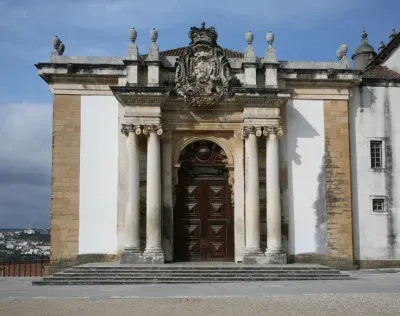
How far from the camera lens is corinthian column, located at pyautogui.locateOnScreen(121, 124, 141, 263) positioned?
18578 millimetres

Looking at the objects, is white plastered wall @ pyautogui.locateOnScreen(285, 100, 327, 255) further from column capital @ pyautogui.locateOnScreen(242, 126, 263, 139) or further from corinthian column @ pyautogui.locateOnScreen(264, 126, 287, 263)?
column capital @ pyautogui.locateOnScreen(242, 126, 263, 139)

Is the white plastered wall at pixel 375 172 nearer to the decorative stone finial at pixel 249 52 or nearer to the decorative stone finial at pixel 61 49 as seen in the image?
the decorative stone finial at pixel 249 52

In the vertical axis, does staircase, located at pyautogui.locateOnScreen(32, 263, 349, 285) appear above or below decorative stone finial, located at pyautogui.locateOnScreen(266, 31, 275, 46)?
below

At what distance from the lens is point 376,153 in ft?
69.2

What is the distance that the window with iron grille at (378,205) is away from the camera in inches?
812

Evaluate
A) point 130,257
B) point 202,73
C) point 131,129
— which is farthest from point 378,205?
point 131,129

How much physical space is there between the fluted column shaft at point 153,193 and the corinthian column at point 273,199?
372cm

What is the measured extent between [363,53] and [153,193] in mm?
22229

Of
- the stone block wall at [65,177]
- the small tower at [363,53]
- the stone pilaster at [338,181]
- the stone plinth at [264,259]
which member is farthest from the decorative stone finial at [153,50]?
the small tower at [363,53]

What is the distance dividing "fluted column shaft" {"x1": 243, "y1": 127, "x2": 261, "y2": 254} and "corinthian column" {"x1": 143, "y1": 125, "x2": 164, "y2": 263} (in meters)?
2.99

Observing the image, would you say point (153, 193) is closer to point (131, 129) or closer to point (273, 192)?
point (131, 129)

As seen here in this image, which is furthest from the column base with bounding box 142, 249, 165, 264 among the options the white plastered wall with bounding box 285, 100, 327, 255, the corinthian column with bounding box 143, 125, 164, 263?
the white plastered wall with bounding box 285, 100, 327, 255

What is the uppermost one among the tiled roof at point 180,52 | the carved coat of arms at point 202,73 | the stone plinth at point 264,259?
the tiled roof at point 180,52

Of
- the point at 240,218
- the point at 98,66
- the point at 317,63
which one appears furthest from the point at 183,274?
the point at 317,63
